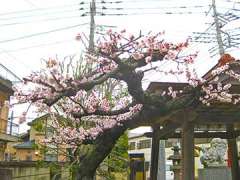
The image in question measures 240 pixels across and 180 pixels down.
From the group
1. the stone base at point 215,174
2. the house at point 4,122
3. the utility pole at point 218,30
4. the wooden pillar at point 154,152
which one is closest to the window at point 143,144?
the house at point 4,122

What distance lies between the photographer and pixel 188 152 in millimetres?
8141

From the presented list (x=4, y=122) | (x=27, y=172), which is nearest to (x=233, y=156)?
(x=27, y=172)

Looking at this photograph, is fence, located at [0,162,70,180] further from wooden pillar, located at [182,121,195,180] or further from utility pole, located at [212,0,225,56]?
utility pole, located at [212,0,225,56]

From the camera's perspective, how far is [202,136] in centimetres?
1159

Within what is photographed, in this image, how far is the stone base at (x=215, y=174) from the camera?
11461mm

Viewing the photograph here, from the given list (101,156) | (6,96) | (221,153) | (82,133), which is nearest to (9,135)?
(6,96)

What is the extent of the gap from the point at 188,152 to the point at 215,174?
12.3 feet

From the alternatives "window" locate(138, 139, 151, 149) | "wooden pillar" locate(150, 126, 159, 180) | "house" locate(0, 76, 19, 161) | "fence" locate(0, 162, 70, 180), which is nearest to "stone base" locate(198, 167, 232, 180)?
"wooden pillar" locate(150, 126, 159, 180)

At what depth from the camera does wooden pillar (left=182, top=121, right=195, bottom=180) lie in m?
8.08

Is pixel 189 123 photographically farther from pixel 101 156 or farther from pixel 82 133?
pixel 101 156

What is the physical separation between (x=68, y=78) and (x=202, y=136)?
23.7 feet

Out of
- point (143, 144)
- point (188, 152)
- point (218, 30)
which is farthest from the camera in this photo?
point (143, 144)

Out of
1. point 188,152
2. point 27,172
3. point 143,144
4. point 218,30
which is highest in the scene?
point 218,30

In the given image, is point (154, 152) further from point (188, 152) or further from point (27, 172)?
point (27, 172)
